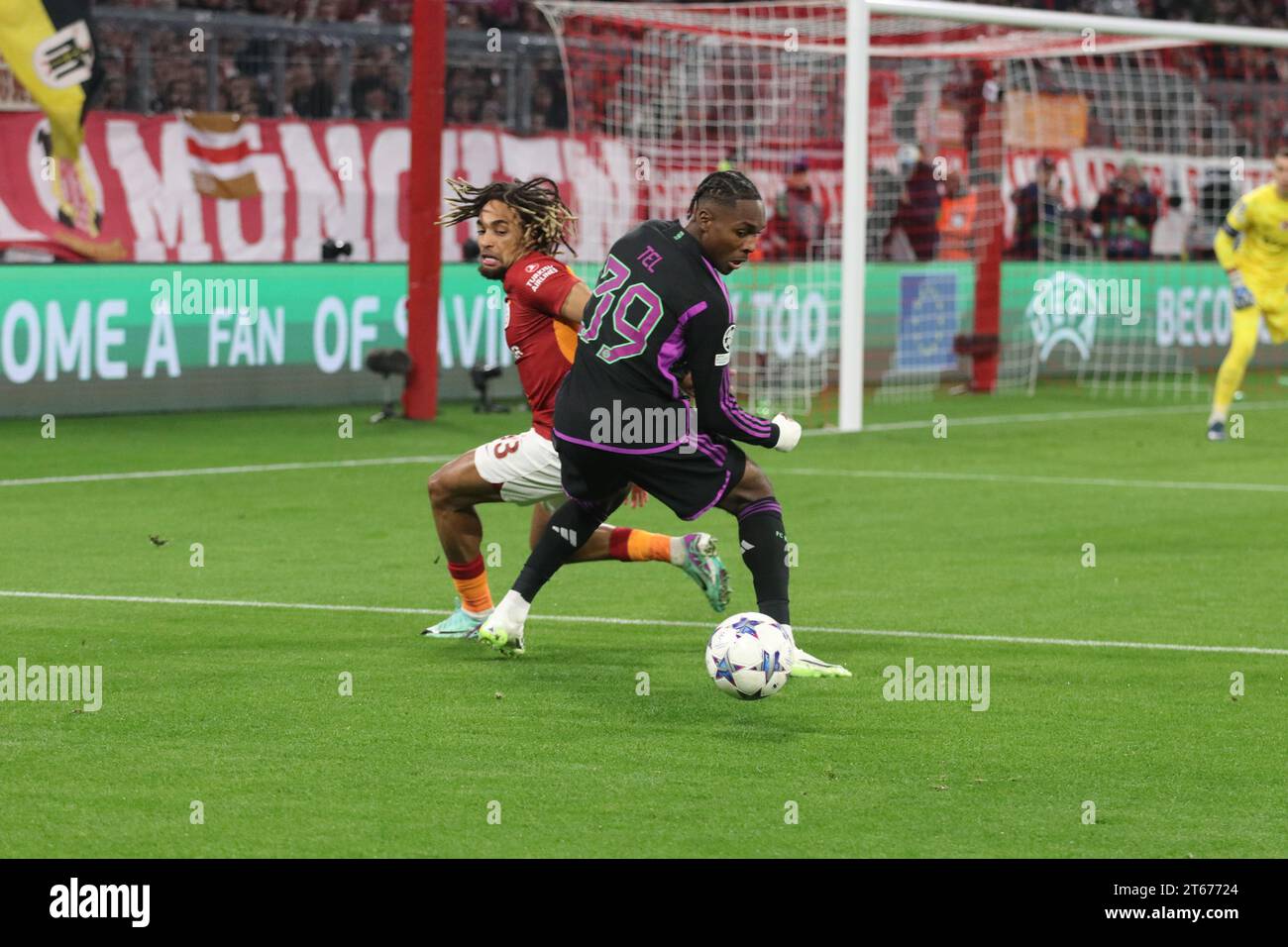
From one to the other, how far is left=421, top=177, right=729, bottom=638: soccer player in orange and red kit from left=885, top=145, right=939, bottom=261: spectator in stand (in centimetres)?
1464

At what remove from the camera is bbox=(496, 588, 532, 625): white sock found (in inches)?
313

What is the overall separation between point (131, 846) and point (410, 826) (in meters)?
0.72

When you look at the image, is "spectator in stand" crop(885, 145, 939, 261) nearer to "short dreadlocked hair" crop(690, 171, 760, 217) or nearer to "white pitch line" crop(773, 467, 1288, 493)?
"white pitch line" crop(773, 467, 1288, 493)

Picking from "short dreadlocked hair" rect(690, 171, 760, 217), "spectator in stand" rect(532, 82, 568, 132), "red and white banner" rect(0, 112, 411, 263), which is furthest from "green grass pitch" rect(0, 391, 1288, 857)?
"spectator in stand" rect(532, 82, 568, 132)

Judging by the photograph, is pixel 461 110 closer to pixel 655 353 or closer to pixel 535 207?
pixel 535 207

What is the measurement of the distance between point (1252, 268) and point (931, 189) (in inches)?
256

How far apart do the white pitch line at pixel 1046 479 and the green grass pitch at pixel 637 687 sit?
0.11 m

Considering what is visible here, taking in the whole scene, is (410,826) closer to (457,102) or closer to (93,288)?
(93,288)

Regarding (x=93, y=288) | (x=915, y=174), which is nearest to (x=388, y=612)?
(x=93, y=288)

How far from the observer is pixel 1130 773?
6332 millimetres

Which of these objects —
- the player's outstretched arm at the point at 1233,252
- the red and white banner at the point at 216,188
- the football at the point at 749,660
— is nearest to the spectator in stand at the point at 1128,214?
the player's outstretched arm at the point at 1233,252

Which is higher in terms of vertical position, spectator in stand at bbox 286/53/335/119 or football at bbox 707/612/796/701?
spectator in stand at bbox 286/53/335/119

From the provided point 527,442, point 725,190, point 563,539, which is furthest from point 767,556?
point 725,190

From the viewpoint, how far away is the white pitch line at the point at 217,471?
1364 cm
